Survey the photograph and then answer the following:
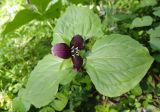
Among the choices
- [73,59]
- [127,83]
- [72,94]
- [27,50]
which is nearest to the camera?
[127,83]

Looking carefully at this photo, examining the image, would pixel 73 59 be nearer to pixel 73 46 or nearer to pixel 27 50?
pixel 73 46

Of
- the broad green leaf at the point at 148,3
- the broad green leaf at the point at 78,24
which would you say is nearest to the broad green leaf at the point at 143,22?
the broad green leaf at the point at 148,3

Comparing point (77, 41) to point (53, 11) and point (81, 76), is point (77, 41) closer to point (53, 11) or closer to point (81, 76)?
point (81, 76)

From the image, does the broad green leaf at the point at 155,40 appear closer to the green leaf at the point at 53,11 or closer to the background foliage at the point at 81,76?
the background foliage at the point at 81,76

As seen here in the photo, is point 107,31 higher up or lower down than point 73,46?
lower down

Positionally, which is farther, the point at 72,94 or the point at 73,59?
the point at 72,94

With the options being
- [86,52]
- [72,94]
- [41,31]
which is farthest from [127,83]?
[41,31]

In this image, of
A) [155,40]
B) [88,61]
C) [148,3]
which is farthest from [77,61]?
[148,3]
